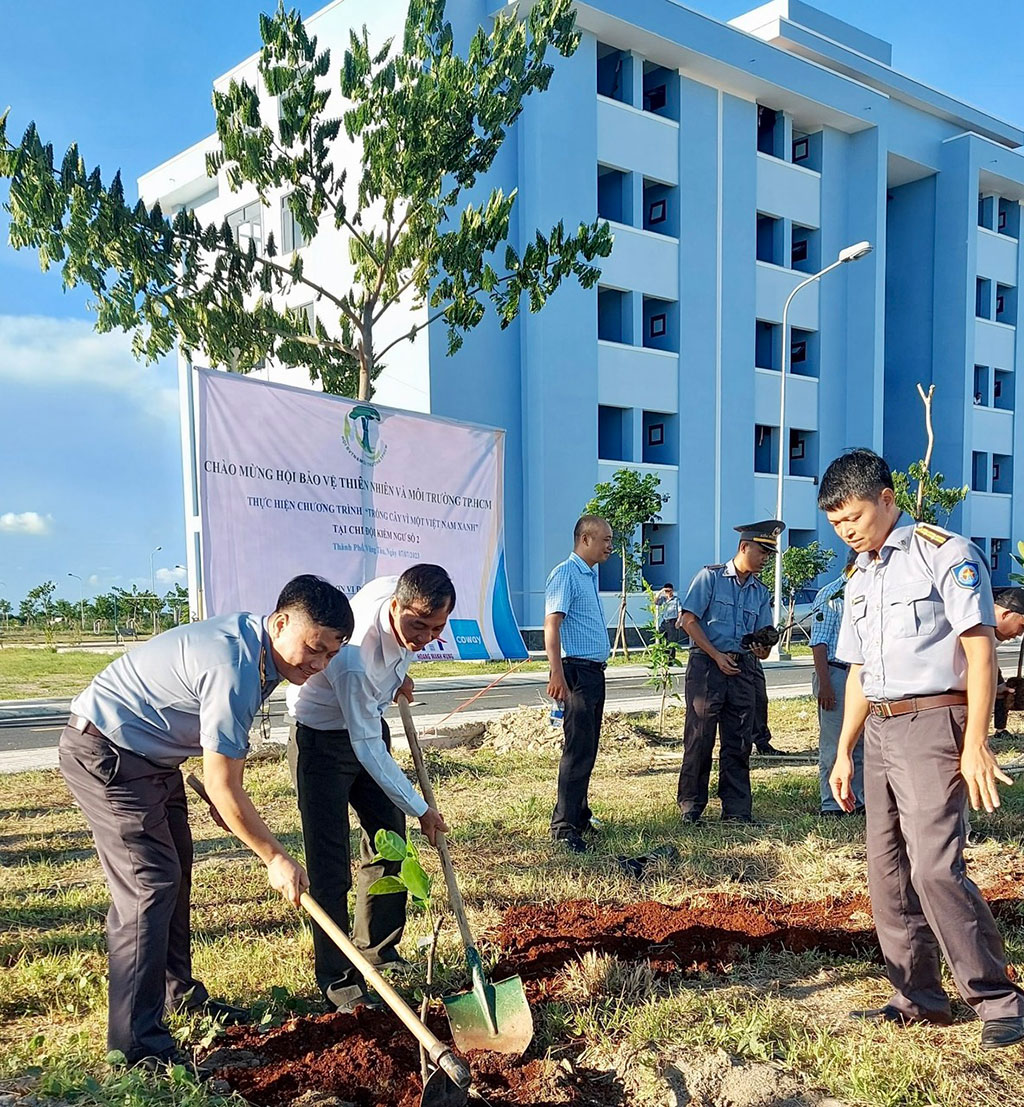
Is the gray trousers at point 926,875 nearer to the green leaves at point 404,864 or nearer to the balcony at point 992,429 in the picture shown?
the green leaves at point 404,864

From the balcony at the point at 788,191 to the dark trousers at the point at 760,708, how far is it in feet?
67.1

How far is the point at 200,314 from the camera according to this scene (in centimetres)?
1156

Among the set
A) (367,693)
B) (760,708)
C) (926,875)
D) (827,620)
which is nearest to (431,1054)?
(367,693)

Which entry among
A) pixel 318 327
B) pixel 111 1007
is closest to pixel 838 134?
pixel 318 327

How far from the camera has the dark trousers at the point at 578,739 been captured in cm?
521

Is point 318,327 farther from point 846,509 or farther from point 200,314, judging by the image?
point 846,509

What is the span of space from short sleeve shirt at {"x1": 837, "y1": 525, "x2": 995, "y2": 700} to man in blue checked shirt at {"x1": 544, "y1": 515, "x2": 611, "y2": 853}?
2111 mm

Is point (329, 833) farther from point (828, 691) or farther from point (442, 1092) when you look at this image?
point (828, 691)

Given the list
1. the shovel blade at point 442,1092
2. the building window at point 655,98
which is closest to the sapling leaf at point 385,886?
the shovel blade at point 442,1092

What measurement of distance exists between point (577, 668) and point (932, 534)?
8.19ft

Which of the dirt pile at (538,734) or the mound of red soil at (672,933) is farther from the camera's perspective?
the dirt pile at (538,734)

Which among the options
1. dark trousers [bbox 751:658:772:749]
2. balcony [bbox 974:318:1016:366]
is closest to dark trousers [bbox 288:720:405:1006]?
dark trousers [bbox 751:658:772:749]

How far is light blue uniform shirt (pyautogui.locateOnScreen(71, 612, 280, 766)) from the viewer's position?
2.72 metres

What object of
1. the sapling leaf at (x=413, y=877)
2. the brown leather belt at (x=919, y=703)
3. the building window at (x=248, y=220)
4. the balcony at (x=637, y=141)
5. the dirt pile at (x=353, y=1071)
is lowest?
the dirt pile at (x=353, y=1071)
